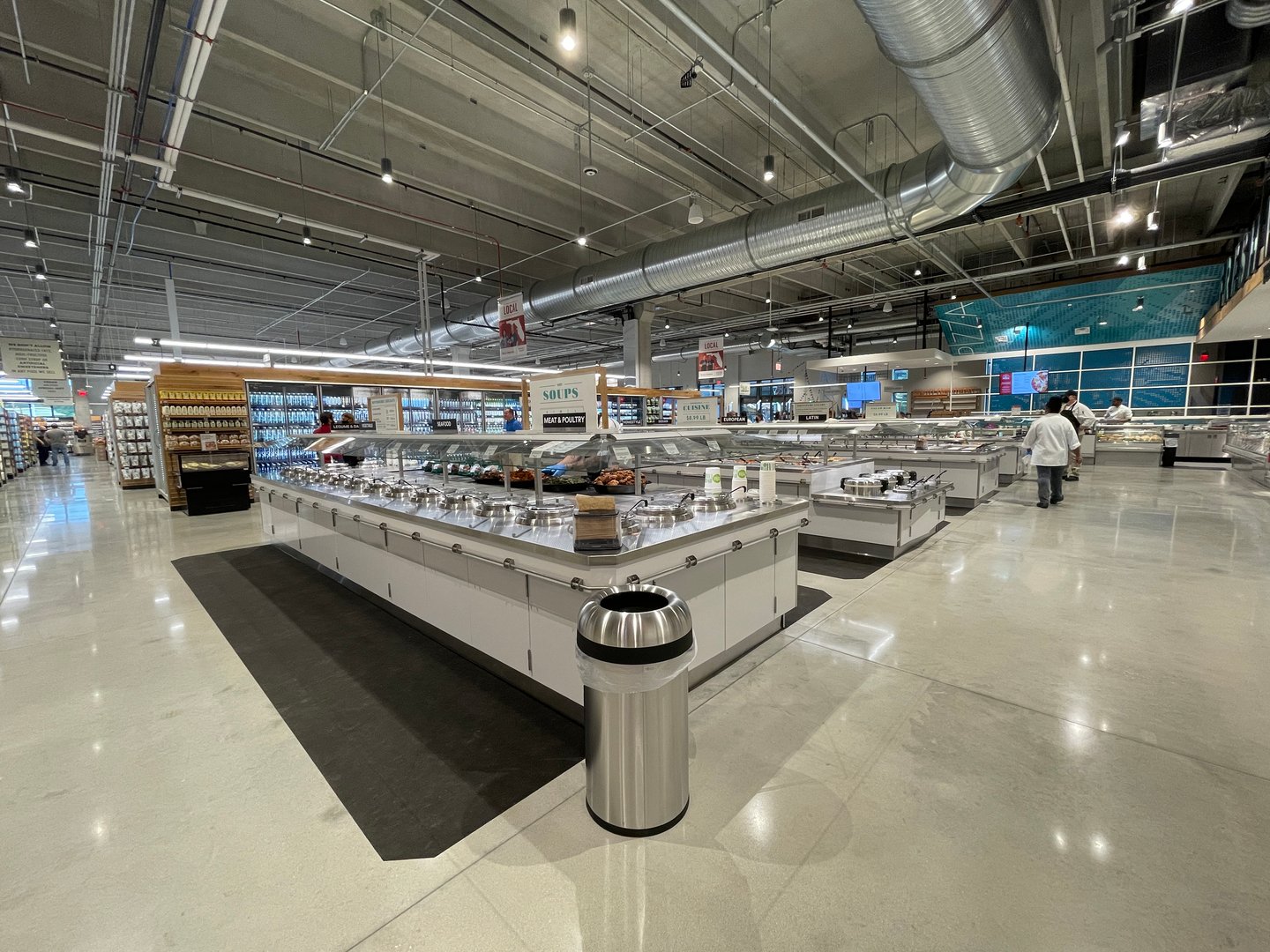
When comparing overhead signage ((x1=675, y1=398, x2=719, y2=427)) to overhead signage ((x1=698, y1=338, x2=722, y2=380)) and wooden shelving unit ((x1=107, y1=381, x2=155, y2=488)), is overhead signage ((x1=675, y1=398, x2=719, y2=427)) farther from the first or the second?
wooden shelving unit ((x1=107, y1=381, x2=155, y2=488))

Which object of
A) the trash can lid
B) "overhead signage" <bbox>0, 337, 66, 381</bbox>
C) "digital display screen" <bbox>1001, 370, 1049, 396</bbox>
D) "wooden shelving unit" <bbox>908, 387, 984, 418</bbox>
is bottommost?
the trash can lid

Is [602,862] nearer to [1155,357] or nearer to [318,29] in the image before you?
[318,29]

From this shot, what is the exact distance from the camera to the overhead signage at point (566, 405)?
3311mm

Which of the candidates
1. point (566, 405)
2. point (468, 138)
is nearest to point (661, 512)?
point (566, 405)

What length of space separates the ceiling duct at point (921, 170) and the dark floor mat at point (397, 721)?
14.9 feet

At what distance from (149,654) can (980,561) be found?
22.5ft

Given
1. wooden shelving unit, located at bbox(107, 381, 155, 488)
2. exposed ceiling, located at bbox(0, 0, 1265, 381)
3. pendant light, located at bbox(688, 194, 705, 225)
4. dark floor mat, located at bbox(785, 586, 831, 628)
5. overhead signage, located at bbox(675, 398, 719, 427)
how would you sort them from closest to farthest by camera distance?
1. dark floor mat, located at bbox(785, 586, 831, 628)
2. exposed ceiling, located at bbox(0, 0, 1265, 381)
3. pendant light, located at bbox(688, 194, 705, 225)
4. overhead signage, located at bbox(675, 398, 719, 427)
5. wooden shelving unit, located at bbox(107, 381, 155, 488)

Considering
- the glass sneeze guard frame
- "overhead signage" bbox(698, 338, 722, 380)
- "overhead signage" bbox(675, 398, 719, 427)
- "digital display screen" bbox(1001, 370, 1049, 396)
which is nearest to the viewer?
the glass sneeze guard frame

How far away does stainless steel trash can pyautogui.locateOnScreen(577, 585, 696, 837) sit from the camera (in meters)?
1.70

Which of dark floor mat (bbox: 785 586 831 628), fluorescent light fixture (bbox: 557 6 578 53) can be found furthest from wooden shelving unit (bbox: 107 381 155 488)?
dark floor mat (bbox: 785 586 831 628)

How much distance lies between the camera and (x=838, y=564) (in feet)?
16.6

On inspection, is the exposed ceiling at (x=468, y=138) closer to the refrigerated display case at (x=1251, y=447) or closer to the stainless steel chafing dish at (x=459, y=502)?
the stainless steel chafing dish at (x=459, y=502)

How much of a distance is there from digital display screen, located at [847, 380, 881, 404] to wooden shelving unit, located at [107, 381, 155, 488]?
1842 cm

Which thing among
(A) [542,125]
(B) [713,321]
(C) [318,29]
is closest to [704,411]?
(A) [542,125]
